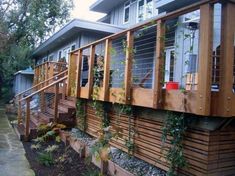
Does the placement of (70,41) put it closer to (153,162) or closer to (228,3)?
(153,162)

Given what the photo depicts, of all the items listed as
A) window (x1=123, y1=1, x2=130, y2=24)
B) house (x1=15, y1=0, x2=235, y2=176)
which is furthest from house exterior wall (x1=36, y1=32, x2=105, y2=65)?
house (x1=15, y1=0, x2=235, y2=176)

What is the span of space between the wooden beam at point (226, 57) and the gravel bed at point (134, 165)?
1.72m

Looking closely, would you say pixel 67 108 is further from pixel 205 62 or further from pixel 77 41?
pixel 205 62

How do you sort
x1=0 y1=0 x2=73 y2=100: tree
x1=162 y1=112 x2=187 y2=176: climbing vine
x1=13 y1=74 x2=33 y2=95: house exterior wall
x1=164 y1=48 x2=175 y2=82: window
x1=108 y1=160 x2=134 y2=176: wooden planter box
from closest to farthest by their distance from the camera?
1. x1=162 y1=112 x2=187 y2=176: climbing vine
2. x1=108 y1=160 x2=134 y2=176: wooden planter box
3. x1=164 y1=48 x2=175 y2=82: window
4. x1=0 y1=0 x2=73 y2=100: tree
5. x1=13 y1=74 x2=33 y2=95: house exterior wall

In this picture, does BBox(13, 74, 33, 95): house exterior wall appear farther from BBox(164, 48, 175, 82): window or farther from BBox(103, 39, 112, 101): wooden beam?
BBox(103, 39, 112, 101): wooden beam

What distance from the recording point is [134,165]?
16.4 ft

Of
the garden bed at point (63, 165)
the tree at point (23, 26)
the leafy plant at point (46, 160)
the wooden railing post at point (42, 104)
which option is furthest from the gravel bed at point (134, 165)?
the tree at point (23, 26)

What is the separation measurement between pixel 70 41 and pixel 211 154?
10767 millimetres

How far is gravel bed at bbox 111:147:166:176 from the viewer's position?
461cm

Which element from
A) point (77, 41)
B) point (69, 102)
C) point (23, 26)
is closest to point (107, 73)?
point (69, 102)

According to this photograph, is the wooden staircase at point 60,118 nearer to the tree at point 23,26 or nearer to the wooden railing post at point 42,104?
the wooden railing post at point 42,104

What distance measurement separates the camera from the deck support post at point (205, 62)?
3236 millimetres

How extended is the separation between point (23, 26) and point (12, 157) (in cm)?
1857

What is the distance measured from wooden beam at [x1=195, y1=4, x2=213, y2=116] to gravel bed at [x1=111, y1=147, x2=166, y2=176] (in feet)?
5.45
